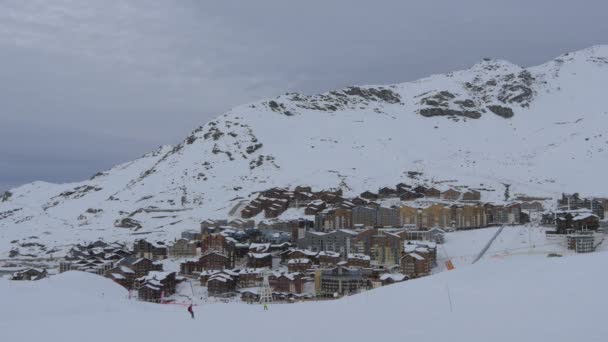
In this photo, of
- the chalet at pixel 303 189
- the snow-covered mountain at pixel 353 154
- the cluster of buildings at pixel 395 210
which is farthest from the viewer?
the snow-covered mountain at pixel 353 154

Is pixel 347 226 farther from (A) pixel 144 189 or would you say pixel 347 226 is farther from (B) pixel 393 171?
(A) pixel 144 189

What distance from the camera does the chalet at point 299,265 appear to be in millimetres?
51150

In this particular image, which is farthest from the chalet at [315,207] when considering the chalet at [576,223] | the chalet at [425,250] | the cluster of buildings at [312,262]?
the chalet at [576,223]

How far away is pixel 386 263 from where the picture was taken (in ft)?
176

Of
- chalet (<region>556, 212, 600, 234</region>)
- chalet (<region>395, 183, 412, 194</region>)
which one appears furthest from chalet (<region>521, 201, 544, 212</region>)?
chalet (<region>556, 212, 600, 234</region>)

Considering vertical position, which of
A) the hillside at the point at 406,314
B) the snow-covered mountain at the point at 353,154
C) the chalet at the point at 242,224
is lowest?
the hillside at the point at 406,314

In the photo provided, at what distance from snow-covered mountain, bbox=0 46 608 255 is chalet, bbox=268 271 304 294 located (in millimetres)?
28923

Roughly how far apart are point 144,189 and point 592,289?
3367 inches

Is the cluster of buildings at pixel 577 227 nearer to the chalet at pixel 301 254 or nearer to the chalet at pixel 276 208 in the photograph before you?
the chalet at pixel 301 254

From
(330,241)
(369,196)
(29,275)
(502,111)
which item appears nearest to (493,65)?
(502,111)

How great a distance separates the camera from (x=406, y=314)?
12.5 metres

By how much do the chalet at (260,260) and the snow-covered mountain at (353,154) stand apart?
2041cm

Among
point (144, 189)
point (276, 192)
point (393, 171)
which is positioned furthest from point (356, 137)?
point (144, 189)

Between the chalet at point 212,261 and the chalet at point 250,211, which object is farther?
the chalet at point 250,211
